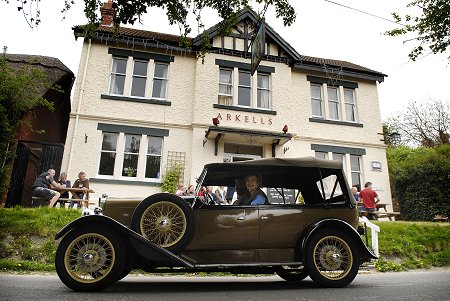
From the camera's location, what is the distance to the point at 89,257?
159 inches

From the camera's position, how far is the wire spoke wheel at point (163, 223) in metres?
4.34

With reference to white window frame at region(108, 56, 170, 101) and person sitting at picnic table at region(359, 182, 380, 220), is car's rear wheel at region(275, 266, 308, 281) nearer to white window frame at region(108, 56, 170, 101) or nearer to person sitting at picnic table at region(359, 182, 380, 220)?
person sitting at picnic table at region(359, 182, 380, 220)

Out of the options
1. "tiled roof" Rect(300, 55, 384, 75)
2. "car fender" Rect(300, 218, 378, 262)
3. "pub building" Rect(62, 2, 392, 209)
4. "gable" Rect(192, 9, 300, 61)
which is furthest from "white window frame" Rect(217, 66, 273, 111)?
"car fender" Rect(300, 218, 378, 262)

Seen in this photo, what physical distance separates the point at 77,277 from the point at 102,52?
1319 centimetres

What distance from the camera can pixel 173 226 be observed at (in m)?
4.38

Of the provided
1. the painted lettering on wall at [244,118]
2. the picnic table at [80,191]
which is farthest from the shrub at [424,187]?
the picnic table at [80,191]

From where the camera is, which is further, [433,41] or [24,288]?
[433,41]

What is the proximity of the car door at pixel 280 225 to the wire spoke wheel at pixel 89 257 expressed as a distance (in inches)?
77.7

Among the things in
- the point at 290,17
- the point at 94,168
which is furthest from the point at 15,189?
the point at 290,17

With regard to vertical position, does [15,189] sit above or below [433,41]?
below

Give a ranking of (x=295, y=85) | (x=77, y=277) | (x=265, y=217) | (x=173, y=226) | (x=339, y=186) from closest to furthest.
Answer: (x=77, y=277) < (x=173, y=226) < (x=265, y=217) < (x=339, y=186) < (x=295, y=85)

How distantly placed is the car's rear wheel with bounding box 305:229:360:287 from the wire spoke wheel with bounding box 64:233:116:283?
2.56 metres

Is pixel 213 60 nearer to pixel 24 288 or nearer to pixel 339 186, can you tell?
pixel 339 186

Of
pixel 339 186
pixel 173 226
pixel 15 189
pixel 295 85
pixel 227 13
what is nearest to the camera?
pixel 173 226
